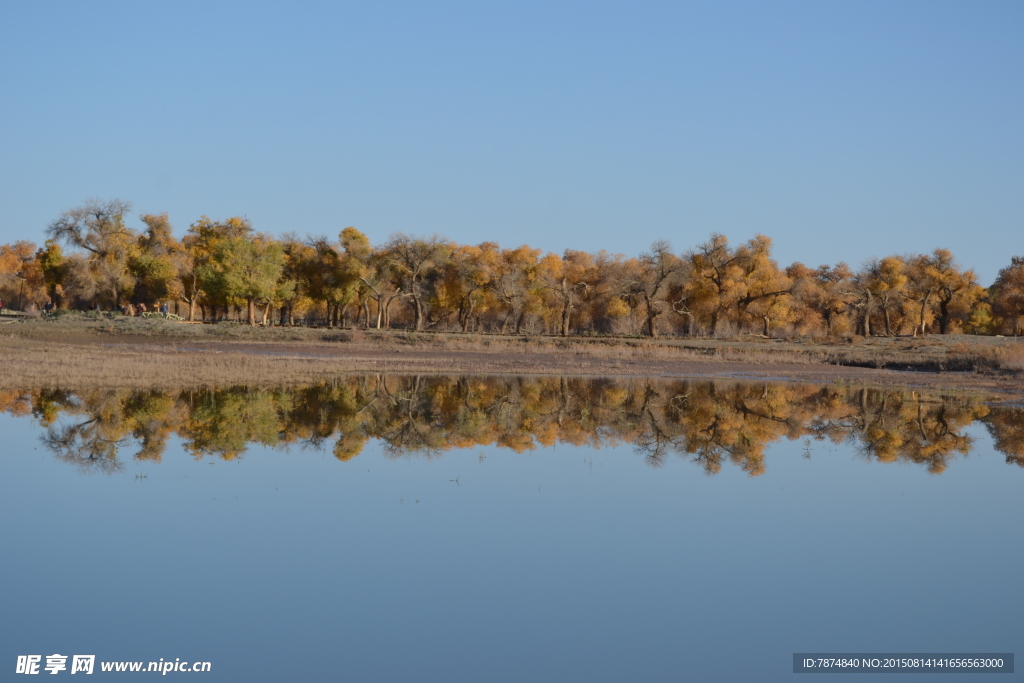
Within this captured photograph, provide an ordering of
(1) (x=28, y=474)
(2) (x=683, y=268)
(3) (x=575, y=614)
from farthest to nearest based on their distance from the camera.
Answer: (2) (x=683, y=268) → (1) (x=28, y=474) → (3) (x=575, y=614)

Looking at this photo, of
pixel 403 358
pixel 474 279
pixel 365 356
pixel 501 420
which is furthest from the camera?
pixel 474 279

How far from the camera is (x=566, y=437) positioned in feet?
70.9

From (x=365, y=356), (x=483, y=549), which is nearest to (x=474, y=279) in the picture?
(x=365, y=356)

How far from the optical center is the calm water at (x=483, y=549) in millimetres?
8406

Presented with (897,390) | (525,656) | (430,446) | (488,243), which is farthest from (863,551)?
(488,243)

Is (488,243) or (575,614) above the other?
(488,243)

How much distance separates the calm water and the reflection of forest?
18cm

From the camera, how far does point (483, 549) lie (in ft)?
37.2

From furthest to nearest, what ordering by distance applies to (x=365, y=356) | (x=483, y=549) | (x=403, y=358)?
(x=365, y=356), (x=403, y=358), (x=483, y=549)

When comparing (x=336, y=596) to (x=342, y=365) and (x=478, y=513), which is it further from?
(x=342, y=365)

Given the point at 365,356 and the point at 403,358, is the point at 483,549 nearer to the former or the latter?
the point at 403,358

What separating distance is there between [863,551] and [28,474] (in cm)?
1207

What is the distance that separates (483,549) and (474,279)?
2936 inches

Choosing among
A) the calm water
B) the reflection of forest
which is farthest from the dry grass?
the calm water
